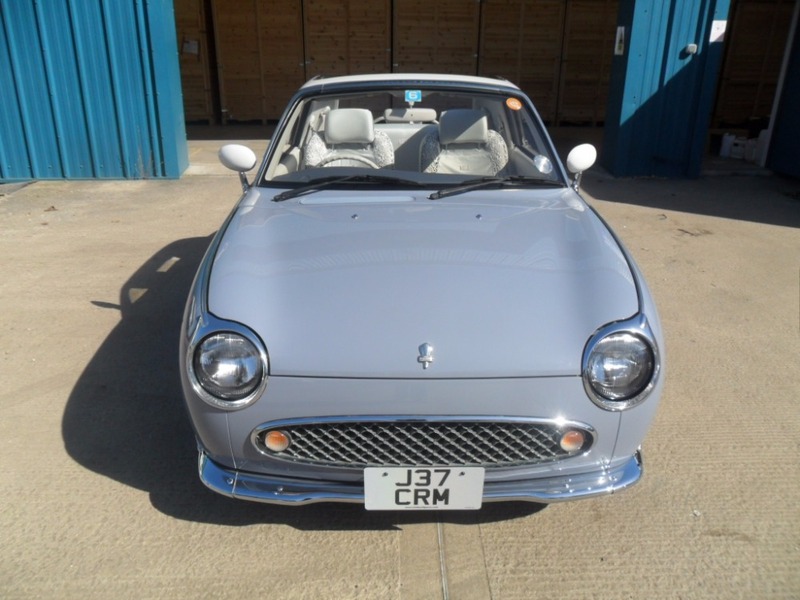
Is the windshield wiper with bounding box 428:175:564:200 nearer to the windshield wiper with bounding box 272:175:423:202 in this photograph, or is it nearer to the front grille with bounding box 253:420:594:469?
the windshield wiper with bounding box 272:175:423:202

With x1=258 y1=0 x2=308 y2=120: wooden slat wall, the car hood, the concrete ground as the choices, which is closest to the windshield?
the car hood

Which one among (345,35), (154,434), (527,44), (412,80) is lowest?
(154,434)

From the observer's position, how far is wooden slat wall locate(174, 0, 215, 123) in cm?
1304

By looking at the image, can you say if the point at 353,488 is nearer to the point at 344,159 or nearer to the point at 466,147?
the point at 344,159

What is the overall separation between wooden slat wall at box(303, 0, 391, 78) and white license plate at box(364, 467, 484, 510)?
40.9 ft

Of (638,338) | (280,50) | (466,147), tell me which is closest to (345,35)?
(280,50)

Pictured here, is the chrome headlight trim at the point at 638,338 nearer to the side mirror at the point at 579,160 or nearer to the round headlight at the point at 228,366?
the round headlight at the point at 228,366

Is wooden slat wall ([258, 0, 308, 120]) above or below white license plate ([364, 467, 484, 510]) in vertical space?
above

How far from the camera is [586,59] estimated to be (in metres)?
13.8

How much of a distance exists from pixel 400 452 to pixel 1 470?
6.33ft

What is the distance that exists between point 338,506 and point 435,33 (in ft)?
41.4

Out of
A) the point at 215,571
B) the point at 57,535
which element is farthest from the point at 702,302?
the point at 57,535

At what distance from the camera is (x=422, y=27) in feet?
44.7

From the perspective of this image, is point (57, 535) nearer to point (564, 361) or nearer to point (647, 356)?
point (564, 361)
